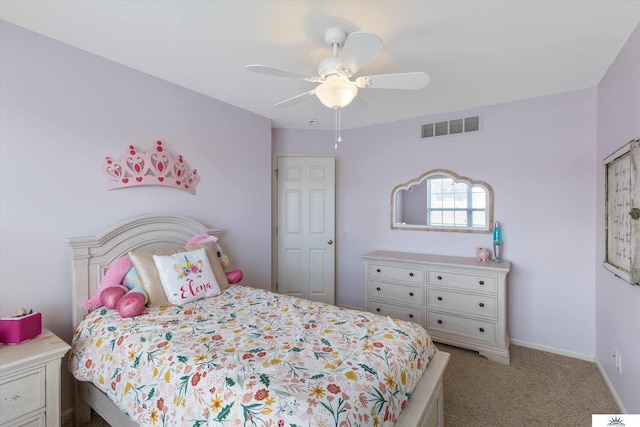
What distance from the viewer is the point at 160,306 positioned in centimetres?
203

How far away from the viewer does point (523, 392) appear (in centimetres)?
231

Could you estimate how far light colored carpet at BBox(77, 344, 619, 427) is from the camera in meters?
2.03

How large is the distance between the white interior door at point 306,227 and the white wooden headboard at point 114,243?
1.49 m

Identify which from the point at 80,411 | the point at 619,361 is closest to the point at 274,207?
the point at 80,411

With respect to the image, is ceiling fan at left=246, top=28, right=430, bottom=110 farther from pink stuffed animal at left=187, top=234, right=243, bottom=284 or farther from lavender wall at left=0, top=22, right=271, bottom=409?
pink stuffed animal at left=187, top=234, right=243, bottom=284

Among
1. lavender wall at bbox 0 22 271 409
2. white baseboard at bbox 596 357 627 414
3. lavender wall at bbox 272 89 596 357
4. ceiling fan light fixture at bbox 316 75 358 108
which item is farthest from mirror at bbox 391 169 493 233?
lavender wall at bbox 0 22 271 409

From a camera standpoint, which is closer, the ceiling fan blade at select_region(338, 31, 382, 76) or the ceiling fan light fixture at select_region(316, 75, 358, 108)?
the ceiling fan blade at select_region(338, 31, 382, 76)

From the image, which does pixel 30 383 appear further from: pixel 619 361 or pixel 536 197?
pixel 536 197

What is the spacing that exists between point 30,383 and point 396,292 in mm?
2882

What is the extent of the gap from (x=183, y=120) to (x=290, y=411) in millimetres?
2588

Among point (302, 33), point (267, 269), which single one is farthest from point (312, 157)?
point (302, 33)

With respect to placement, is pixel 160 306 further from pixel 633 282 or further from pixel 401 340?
pixel 633 282

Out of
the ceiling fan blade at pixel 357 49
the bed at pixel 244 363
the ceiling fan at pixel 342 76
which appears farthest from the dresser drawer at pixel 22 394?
the ceiling fan blade at pixel 357 49

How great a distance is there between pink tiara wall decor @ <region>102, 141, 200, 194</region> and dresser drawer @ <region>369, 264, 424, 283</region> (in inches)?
82.4
